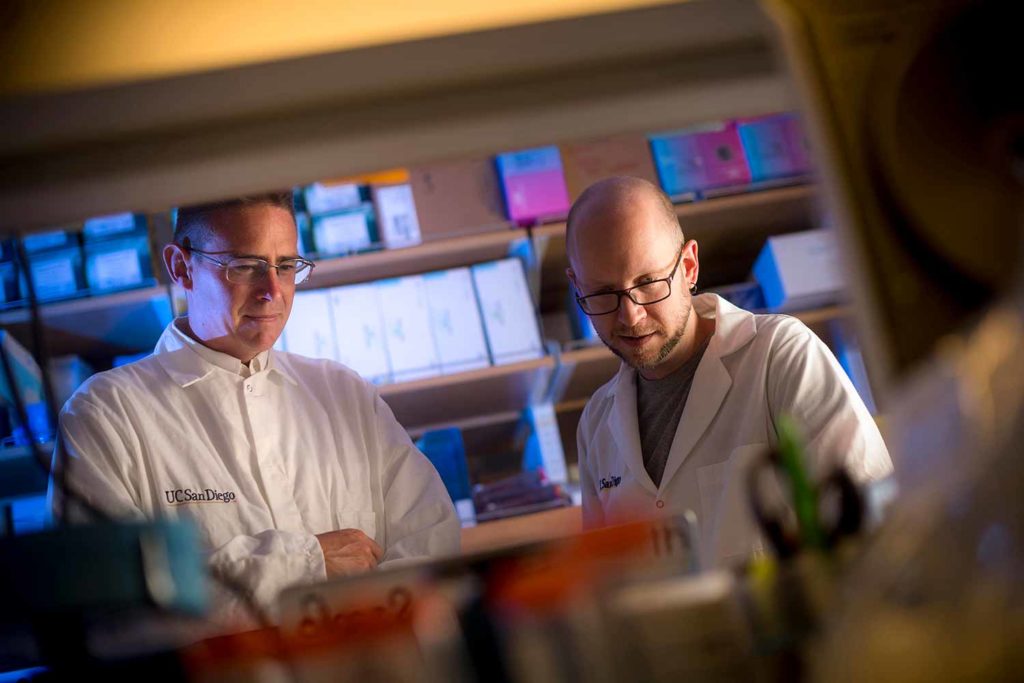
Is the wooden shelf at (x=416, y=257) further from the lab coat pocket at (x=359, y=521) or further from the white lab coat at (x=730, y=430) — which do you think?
the lab coat pocket at (x=359, y=521)

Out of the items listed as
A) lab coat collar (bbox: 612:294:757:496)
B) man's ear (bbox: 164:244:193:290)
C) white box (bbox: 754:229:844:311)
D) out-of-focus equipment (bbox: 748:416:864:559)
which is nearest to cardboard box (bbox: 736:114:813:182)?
white box (bbox: 754:229:844:311)

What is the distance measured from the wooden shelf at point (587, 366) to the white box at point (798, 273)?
1.7 inches

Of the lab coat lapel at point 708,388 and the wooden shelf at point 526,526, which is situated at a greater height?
the lab coat lapel at point 708,388

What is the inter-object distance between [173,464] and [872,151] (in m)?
1.41

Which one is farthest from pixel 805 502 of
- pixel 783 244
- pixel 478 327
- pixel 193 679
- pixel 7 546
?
pixel 783 244

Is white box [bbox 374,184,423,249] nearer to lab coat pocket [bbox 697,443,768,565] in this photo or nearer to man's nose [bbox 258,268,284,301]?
man's nose [bbox 258,268,284,301]

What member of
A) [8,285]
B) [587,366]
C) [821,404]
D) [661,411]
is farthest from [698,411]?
[8,285]

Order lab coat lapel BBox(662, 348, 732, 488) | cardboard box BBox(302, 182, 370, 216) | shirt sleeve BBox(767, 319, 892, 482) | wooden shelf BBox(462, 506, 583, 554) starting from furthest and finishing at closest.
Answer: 1. cardboard box BBox(302, 182, 370, 216)
2. wooden shelf BBox(462, 506, 583, 554)
3. lab coat lapel BBox(662, 348, 732, 488)
4. shirt sleeve BBox(767, 319, 892, 482)

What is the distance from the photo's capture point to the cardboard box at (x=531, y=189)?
2.70 m

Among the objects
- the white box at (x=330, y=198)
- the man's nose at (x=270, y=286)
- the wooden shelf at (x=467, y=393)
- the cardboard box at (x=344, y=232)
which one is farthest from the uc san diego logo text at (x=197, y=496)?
the white box at (x=330, y=198)

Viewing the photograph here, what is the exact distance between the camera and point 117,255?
103 inches

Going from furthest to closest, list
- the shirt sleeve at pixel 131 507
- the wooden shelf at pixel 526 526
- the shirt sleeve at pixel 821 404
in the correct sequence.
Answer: the wooden shelf at pixel 526 526
the shirt sleeve at pixel 821 404
the shirt sleeve at pixel 131 507

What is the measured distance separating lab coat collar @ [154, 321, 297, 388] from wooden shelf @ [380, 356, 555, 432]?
0.72m

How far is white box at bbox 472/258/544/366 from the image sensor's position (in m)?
2.65
